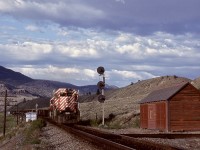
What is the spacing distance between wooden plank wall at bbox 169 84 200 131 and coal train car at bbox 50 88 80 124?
31.6 ft

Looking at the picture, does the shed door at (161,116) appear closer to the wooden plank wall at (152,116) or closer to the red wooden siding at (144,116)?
the wooden plank wall at (152,116)

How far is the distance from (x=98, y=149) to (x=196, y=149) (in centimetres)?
492

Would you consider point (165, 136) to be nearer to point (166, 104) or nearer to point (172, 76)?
point (166, 104)

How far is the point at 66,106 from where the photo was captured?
143 ft

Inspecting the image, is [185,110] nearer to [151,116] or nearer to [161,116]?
[161,116]

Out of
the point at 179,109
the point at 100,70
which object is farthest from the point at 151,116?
the point at 100,70

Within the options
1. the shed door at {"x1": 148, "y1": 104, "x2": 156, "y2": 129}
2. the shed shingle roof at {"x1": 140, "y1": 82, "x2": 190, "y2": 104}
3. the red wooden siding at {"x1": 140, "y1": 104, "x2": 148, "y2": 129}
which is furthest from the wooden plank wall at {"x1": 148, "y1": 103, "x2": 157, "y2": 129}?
the red wooden siding at {"x1": 140, "y1": 104, "x2": 148, "y2": 129}

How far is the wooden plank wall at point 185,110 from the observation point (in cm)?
4100

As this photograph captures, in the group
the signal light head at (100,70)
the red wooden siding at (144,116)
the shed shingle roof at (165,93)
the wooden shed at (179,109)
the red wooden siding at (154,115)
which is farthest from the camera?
the signal light head at (100,70)

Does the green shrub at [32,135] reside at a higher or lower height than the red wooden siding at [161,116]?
lower

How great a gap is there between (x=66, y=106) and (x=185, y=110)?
38.0 ft

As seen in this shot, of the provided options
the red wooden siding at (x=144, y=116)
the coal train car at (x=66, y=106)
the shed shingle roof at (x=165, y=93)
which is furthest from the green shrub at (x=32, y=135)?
the red wooden siding at (x=144, y=116)

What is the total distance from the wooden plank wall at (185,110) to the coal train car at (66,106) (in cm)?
962

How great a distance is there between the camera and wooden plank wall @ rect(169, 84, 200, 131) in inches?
1614
